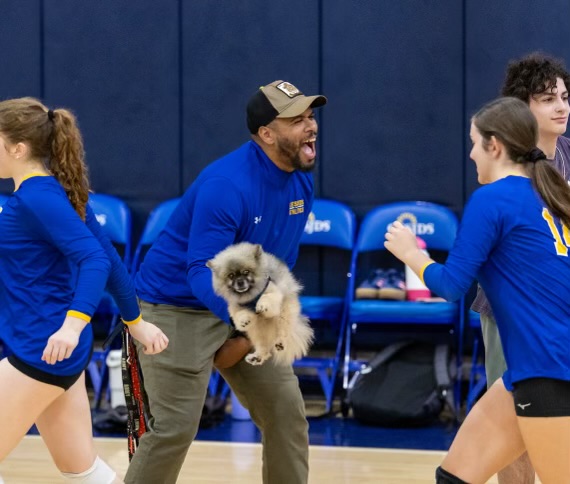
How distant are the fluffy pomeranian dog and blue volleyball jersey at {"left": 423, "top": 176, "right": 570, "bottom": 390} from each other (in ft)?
1.58

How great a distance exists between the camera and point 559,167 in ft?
15.2

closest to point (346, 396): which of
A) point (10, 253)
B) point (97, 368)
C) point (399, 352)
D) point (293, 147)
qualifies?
point (399, 352)

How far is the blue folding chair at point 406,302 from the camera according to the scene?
289 inches

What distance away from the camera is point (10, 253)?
3.81m

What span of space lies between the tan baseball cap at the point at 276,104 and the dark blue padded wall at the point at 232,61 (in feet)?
12.8

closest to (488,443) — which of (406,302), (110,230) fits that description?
(406,302)

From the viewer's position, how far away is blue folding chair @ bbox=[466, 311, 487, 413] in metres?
7.26

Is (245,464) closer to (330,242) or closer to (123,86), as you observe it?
(330,242)

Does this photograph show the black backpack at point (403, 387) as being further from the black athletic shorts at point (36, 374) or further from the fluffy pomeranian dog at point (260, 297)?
the black athletic shorts at point (36, 374)

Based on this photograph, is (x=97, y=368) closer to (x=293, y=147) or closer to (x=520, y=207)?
(x=293, y=147)

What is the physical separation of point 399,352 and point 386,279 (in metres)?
0.51

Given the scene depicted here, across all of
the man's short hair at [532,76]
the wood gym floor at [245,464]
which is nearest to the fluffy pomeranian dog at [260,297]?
the man's short hair at [532,76]

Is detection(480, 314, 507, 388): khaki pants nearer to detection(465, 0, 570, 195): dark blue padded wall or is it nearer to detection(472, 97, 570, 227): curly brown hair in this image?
detection(472, 97, 570, 227): curly brown hair

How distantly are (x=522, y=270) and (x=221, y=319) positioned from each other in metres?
1.22
